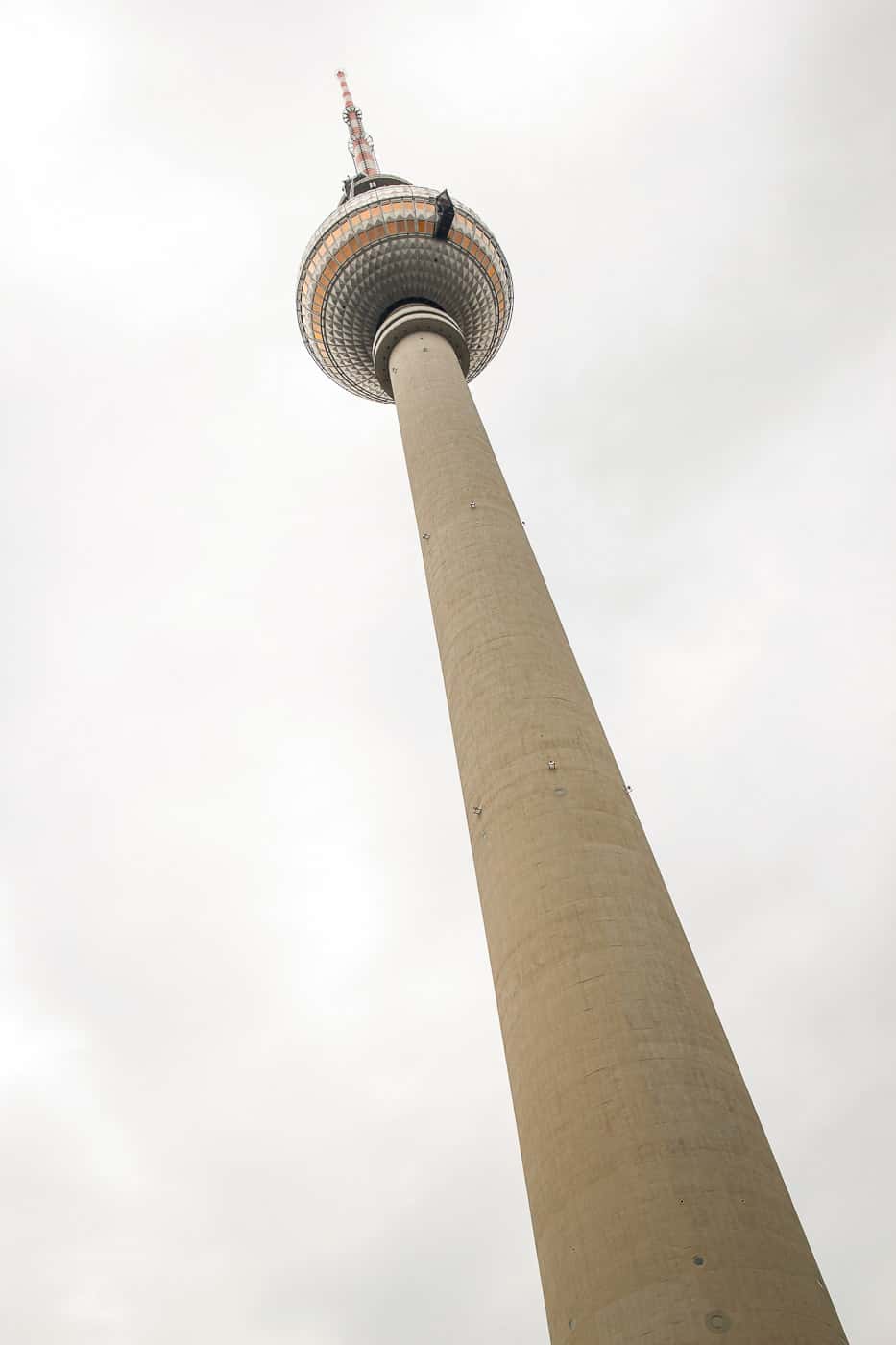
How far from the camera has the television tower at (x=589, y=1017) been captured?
1310cm

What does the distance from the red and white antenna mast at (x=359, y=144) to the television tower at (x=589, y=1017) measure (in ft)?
113

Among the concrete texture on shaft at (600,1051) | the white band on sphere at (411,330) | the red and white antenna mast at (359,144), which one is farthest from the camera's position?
the red and white antenna mast at (359,144)

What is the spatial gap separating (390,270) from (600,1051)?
33911mm

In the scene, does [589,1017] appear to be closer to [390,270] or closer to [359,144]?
[390,270]

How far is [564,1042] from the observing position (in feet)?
51.6

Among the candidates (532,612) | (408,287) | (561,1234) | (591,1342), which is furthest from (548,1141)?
(408,287)

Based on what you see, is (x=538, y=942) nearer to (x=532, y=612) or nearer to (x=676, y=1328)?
(x=676, y=1328)

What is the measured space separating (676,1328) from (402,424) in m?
26.1

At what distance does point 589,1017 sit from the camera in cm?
1574

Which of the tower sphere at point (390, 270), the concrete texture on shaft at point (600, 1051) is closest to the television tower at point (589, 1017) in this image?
the concrete texture on shaft at point (600, 1051)

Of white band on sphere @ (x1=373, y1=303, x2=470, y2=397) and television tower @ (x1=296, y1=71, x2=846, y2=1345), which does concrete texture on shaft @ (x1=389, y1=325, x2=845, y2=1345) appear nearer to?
television tower @ (x1=296, y1=71, x2=846, y2=1345)

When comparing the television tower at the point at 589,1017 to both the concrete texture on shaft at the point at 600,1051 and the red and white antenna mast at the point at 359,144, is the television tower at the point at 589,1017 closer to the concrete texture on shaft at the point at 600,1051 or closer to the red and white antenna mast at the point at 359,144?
the concrete texture on shaft at the point at 600,1051

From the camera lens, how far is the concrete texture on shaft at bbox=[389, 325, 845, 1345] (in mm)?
13047

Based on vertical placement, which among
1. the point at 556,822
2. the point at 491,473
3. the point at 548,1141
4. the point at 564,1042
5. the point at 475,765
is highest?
the point at 491,473
